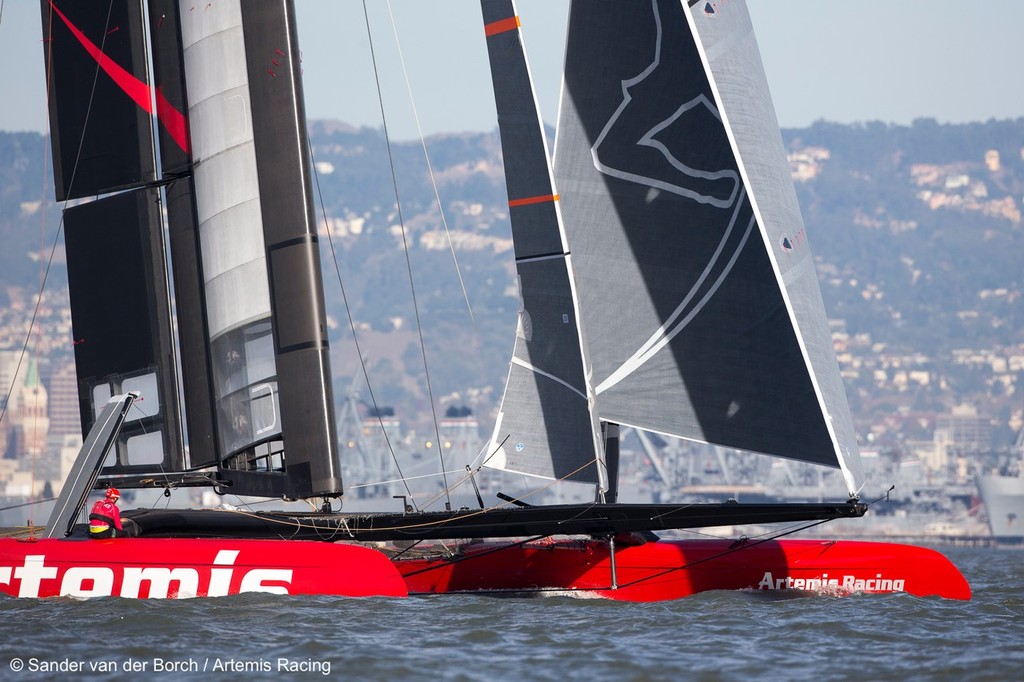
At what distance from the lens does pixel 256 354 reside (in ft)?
30.5

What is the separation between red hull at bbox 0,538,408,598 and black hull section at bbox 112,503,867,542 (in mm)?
631

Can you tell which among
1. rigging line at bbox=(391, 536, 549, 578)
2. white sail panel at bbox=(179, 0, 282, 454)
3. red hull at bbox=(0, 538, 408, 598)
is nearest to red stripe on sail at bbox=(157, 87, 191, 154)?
white sail panel at bbox=(179, 0, 282, 454)

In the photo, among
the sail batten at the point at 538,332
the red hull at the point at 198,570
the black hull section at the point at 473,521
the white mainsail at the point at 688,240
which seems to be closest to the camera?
the red hull at the point at 198,570

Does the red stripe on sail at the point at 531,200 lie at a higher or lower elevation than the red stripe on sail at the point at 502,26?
lower

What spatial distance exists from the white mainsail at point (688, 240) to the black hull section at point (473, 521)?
508 millimetres

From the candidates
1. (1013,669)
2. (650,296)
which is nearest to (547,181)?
(650,296)

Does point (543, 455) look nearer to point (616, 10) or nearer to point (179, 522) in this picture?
point (179, 522)

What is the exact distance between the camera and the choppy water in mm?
6797

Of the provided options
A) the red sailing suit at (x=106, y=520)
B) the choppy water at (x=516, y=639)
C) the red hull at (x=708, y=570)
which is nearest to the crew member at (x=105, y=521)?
the red sailing suit at (x=106, y=520)

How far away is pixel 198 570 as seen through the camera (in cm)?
851

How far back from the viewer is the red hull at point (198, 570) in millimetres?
8461

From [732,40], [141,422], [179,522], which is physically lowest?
[179,522]

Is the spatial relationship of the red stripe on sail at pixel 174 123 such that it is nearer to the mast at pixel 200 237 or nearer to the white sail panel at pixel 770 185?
the mast at pixel 200 237

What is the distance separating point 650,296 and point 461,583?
238cm
